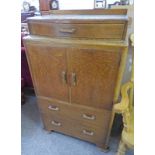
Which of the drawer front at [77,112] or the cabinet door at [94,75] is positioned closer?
the cabinet door at [94,75]

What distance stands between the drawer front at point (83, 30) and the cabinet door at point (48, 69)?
0.11 metres

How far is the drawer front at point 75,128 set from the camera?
1.48 m

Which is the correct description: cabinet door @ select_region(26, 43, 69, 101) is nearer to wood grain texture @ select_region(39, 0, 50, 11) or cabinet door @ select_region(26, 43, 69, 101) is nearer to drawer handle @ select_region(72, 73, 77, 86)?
drawer handle @ select_region(72, 73, 77, 86)

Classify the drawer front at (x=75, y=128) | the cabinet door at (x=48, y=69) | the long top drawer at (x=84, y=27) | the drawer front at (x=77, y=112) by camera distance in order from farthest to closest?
the drawer front at (x=75, y=128), the drawer front at (x=77, y=112), the cabinet door at (x=48, y=69), the long top drawer at (x=84, y=27)

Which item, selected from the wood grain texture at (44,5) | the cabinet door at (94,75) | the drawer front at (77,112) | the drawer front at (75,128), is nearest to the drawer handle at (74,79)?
the cabinet door at (94,75)

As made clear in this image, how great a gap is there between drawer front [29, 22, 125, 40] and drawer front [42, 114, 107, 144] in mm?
786

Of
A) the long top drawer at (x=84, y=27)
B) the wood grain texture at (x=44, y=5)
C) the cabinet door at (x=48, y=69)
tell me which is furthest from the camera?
the wood grain texture at (x=44, y=5)

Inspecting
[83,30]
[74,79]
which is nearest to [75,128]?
[74,79]

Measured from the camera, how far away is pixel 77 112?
1.46m

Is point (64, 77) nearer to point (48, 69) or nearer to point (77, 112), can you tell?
point (48, 69)

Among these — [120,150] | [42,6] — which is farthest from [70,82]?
[42,6]

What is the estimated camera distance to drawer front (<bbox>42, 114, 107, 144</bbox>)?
1481 mm

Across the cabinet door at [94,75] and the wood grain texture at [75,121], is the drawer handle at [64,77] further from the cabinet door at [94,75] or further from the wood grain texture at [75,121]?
the wood grain texture at [75,121]
